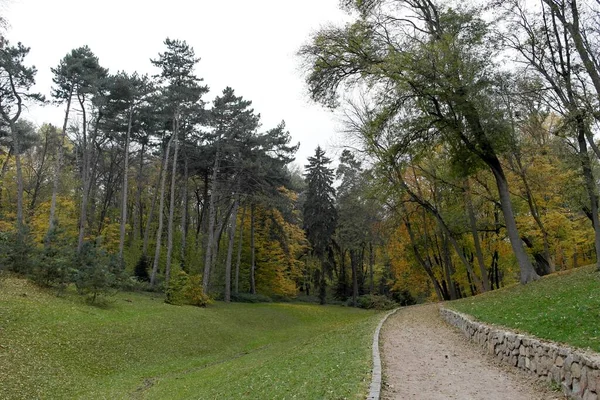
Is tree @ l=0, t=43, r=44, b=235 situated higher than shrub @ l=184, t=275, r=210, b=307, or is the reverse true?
tree @ l=0, t=43, r=44, b=235

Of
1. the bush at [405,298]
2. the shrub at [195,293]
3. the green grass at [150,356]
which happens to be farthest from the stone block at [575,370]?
the bush at [405,298]

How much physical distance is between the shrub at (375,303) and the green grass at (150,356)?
1550cm

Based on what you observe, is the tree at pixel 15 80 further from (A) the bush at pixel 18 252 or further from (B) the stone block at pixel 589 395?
(B) the stone block at pixel 589 395

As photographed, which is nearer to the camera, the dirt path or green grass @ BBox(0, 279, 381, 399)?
the dirt path

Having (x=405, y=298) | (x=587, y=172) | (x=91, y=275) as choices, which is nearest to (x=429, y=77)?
(x=587, y=172)

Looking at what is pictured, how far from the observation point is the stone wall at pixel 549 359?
533cm

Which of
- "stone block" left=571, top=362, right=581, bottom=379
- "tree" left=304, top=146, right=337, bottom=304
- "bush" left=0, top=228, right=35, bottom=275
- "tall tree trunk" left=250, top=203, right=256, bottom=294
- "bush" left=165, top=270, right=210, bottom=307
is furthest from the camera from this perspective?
"tree" left=304, top=146, right=337, bottom=304

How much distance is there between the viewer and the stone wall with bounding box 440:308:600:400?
17.5 feet

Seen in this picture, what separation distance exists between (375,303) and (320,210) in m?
10.2

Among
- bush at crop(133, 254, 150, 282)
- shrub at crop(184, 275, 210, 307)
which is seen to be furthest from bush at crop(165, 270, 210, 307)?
bush at crop(133, 254, 150, 282)

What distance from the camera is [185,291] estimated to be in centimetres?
2692

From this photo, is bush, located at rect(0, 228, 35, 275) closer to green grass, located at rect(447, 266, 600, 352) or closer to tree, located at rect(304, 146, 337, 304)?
green grass, located at rect(447, 266, 600, 352)

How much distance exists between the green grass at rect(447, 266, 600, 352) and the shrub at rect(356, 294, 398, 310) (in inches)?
915

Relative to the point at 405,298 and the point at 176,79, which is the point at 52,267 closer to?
the point at 176,79
